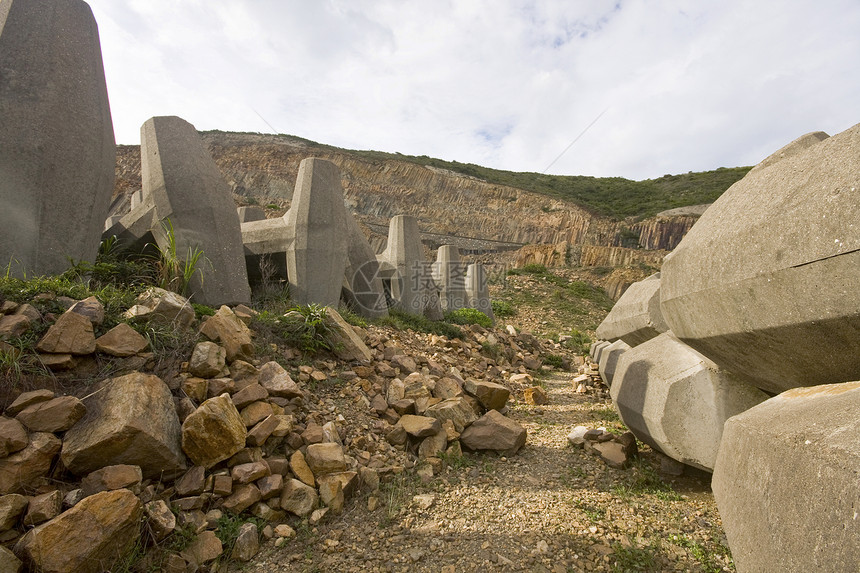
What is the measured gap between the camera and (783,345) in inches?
64.4

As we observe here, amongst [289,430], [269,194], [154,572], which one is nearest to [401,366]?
[289,430]

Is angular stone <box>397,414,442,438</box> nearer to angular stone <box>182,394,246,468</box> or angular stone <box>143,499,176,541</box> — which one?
angular stone <box>182,394,246,468</box>

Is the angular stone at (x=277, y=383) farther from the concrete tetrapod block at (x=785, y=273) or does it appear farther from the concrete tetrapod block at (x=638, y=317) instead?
the concrete tetrapod block at (x=638, y=317)

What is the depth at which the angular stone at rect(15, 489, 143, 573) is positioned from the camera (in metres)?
1.70

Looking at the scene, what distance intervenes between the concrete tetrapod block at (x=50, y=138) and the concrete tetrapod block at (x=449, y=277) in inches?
334

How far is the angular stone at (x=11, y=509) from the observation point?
1752mm

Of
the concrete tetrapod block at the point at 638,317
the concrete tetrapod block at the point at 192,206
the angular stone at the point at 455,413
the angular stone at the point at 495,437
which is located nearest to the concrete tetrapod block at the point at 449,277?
the concrete tetrapod block at the point at 638,317

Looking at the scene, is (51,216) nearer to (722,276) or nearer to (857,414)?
(722,276)

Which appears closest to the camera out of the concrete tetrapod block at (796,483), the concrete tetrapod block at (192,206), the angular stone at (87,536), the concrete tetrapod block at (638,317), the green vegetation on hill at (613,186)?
the concrete tetrapod block at (796,483)

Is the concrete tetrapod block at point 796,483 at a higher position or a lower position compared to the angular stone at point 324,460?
higher

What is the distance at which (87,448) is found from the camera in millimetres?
1998

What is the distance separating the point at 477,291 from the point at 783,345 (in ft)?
35.8

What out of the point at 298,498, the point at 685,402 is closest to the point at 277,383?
the point at 298,498

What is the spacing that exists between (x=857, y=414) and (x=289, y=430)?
2.51 m
